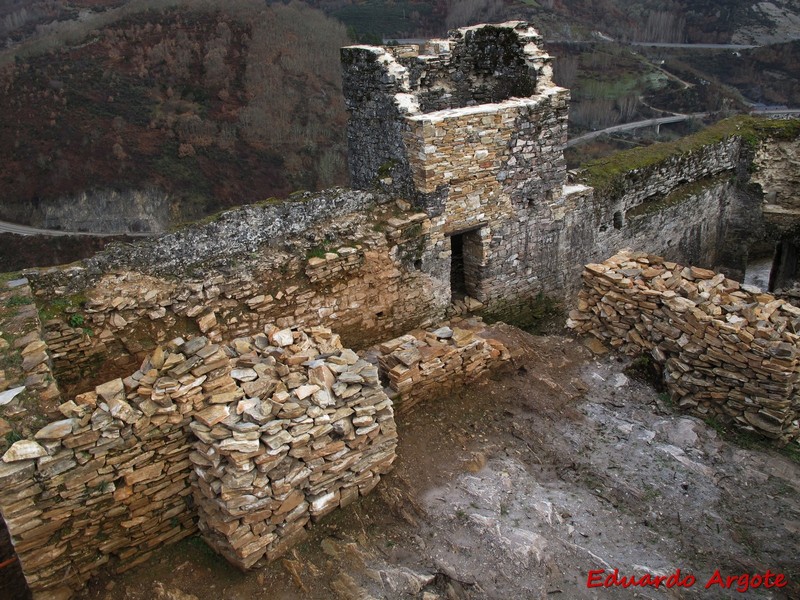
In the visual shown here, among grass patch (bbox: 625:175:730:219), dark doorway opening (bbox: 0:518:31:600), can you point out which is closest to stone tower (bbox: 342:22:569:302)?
grass patch (bbox: 625:175:730:219)

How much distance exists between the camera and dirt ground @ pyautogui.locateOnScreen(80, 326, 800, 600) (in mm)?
4863

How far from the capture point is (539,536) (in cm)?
527

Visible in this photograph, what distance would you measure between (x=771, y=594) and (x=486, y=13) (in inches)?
2657

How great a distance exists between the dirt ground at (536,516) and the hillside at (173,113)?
112 feet

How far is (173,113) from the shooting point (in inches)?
1697

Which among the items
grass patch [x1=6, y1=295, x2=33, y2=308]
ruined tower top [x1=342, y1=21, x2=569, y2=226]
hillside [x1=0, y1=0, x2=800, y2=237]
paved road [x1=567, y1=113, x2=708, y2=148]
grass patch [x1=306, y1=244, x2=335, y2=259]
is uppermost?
ruined tower top [x1=342, y1=21, x2=569, y2=226]

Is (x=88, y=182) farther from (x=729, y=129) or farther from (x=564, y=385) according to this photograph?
(x=564, y=385)

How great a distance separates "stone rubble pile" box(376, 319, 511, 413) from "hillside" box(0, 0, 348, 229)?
33.2 meters

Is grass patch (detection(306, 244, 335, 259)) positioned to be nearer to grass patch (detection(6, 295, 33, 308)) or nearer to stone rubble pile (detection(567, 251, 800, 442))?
grass patch (detection(6, 295, 33, 308))

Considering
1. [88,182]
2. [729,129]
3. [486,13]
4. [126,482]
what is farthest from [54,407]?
[486,13]

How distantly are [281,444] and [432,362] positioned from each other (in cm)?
231

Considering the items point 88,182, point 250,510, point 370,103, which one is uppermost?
point 370,103

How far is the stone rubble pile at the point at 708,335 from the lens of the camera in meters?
6.50

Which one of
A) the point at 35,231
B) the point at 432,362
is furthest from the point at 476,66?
the point at 35,231
